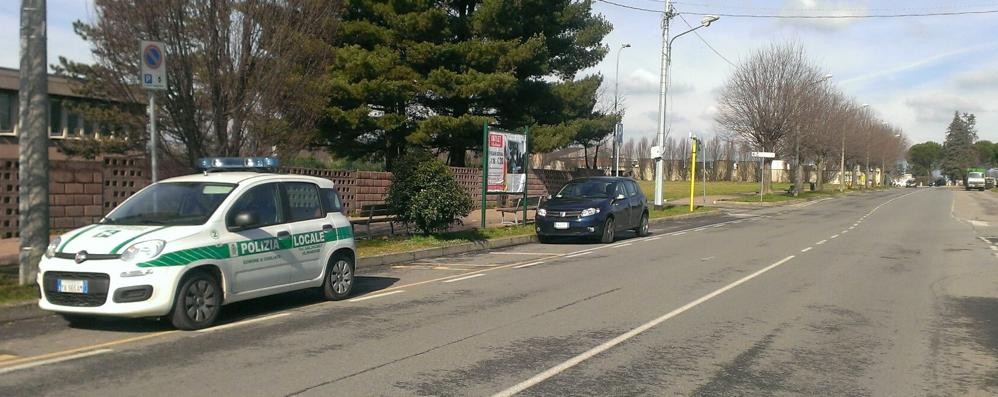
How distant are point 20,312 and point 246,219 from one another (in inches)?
105

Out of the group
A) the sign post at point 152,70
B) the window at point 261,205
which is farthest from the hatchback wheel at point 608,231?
the sign post at point 152,70

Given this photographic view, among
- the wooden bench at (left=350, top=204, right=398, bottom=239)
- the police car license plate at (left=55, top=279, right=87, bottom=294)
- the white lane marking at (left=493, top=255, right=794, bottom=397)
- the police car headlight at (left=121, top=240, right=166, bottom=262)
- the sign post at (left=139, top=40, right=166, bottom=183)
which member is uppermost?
the sign post at (left=139, top=40, right=166, bottom=183)

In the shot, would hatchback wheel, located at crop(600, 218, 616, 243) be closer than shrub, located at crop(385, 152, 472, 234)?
No

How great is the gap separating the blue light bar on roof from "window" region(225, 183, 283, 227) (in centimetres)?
47

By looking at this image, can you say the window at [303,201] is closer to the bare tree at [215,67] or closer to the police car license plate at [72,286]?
the police car license plate at [72,286]

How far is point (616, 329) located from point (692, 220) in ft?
72.7

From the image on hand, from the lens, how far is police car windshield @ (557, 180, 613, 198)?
1945 centimetres

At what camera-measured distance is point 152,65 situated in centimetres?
986

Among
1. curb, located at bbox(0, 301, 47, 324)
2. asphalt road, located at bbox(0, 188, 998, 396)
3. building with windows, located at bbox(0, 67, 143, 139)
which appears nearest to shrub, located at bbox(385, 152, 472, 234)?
asphalt road, located at bbox(0, 188, 998, 396)

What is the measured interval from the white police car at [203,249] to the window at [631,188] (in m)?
11.6

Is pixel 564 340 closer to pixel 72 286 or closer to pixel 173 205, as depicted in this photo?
pixel 173 205

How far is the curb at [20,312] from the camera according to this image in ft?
27.1

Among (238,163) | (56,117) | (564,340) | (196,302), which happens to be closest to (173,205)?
(196,302)

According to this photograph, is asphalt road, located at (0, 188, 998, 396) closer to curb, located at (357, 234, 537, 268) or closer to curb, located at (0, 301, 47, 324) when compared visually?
curb, located at (0, 301, 47, 324)
